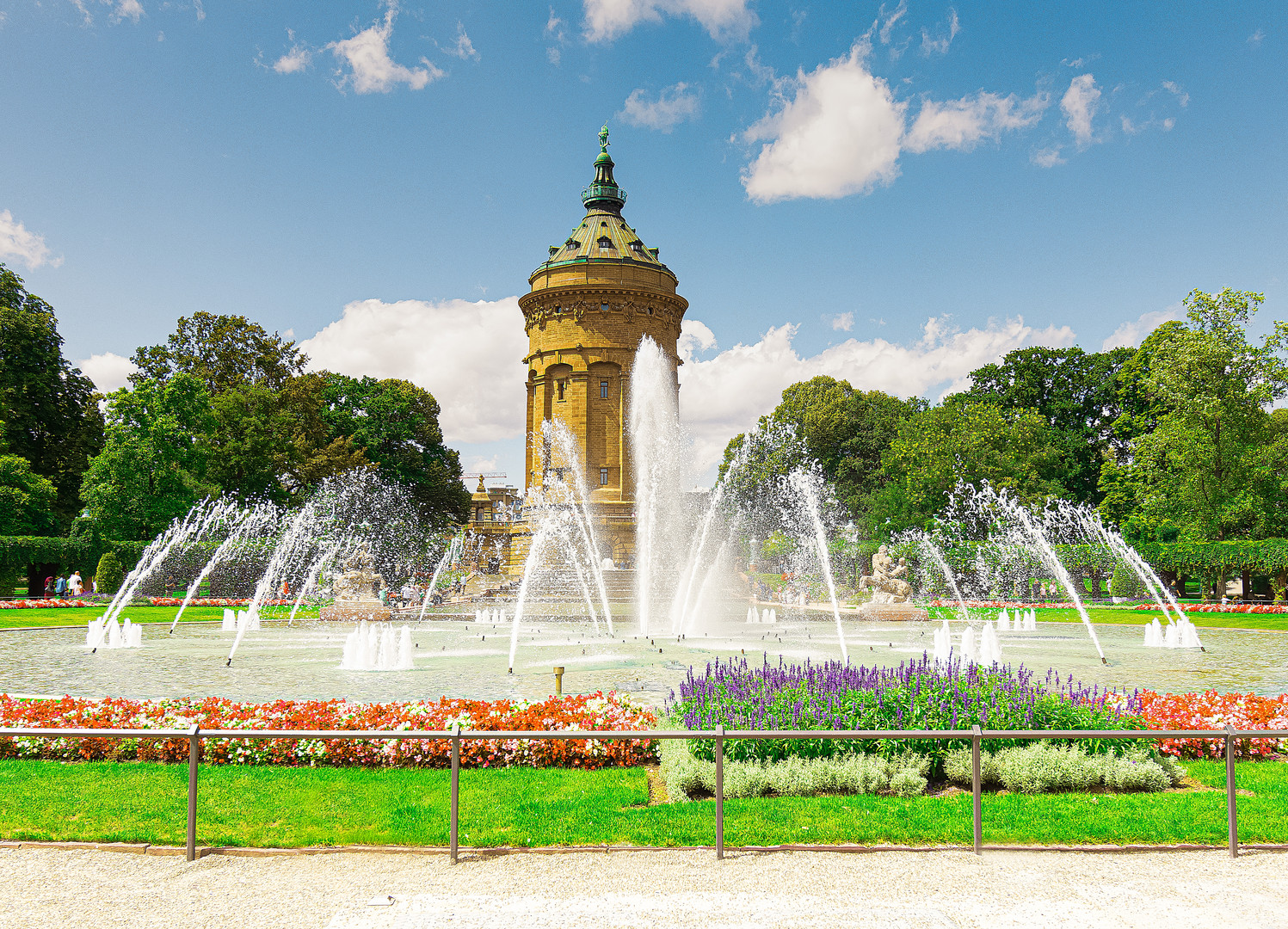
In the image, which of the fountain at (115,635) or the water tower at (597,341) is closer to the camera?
the fountain at (115,635)

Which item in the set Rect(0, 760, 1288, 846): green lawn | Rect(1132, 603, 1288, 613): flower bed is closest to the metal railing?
Rect(0, 760, 1288, 846): green lawn

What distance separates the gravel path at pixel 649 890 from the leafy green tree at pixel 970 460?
47753 mm

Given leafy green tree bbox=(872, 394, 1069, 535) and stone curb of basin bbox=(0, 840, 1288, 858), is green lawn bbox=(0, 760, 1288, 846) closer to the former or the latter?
stone curb of basin bbox=(0, 840, 1288, 858)

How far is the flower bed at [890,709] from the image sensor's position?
8.06 metres

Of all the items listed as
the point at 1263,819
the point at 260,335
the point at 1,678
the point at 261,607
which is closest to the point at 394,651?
the point at 1,678

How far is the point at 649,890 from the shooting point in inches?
213

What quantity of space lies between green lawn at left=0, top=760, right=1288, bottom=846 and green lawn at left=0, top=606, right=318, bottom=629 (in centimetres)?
2255

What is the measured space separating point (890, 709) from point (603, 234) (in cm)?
5471

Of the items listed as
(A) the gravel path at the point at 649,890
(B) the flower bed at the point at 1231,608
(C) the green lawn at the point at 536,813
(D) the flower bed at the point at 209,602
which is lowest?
(A) the gravel path at the point at 649,890

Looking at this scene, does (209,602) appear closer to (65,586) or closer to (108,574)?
(108,574)

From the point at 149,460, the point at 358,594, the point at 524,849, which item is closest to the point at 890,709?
the point at 524,849

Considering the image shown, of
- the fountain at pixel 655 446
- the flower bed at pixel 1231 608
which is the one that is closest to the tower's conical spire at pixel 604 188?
the fountain at pixel 655 446

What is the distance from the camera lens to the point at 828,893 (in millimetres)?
5359

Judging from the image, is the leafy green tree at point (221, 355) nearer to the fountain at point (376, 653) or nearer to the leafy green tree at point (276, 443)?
the leafy green tree at point (276, 443)
